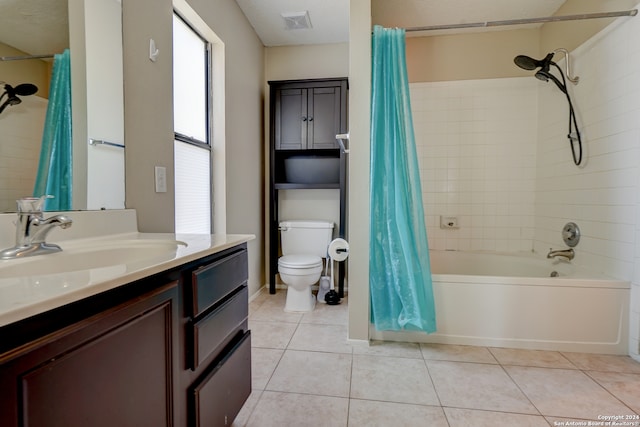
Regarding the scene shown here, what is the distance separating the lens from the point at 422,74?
2.69 m

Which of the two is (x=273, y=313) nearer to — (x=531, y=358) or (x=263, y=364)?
(x=263, y=364)

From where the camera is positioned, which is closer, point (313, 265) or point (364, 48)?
point (364, 48)

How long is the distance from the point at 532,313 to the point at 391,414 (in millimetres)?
1142

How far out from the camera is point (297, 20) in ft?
8.21

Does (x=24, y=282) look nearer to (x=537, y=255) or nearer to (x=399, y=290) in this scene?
(x=399, y=290)

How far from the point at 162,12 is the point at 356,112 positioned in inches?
43.9

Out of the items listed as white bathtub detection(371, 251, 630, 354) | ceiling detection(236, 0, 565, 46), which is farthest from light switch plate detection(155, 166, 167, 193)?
ceiling detection(236, 0, 565, 46)

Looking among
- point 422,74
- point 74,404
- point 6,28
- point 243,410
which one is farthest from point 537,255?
point 6,28

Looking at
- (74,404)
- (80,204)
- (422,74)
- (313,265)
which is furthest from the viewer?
(422,74)

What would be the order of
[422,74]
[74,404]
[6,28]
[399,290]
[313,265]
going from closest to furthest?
[74,404]
[6,28]
[399,290]
[313,265]
[422,74]

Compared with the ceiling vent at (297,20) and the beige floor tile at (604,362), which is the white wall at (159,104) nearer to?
the ceiling vent at (297,20)

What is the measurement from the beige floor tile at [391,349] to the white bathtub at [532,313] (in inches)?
1.7

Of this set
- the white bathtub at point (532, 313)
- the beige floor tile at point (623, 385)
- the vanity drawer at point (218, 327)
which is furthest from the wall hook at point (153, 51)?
the beige floor tile at point (623, 385)

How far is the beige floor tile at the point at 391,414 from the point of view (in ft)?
4.02
